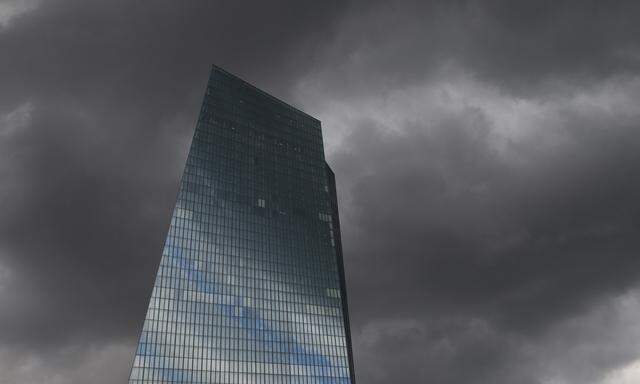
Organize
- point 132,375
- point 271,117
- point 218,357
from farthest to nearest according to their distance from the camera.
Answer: point 271,117, point 218,357, point 132,375

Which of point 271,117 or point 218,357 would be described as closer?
point 218,357

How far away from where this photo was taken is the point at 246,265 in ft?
493

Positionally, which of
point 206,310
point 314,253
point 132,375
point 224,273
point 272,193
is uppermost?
point 272,193

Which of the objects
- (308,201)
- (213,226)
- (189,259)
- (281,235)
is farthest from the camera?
(308,201)

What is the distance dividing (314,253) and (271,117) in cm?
5723

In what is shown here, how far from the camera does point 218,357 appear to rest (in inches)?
5167

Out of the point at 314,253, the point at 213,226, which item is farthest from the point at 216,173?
the point at 314,253

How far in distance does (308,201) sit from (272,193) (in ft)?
48.2

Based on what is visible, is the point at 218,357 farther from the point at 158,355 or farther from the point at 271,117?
the point at 271,117

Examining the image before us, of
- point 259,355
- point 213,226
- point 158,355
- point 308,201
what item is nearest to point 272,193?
point 308,201

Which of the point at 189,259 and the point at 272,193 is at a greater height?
the point at 272,193

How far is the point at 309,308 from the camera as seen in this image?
153500mm

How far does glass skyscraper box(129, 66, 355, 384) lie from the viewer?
427ft

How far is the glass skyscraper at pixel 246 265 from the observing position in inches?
5118
